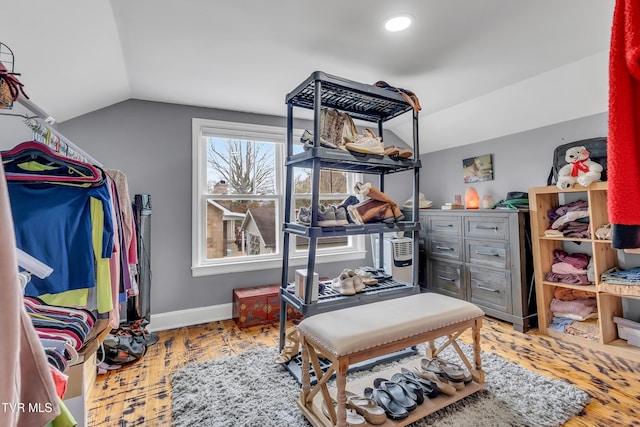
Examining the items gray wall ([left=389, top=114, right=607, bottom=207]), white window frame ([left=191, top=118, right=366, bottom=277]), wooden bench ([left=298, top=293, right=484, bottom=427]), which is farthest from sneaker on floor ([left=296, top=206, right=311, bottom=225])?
gray wall ([left=389, top=114, right=607, bottom=207])

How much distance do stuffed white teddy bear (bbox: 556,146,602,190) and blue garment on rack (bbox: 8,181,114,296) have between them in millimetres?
3275

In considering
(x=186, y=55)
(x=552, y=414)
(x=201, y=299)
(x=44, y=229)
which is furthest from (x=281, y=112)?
(x=552, y=414)

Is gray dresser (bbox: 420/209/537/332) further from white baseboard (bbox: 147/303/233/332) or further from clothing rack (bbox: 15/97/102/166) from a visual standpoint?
clothing rack (bbox: 15/97/102/166)

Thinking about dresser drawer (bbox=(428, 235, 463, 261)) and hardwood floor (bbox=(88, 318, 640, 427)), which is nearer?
hardwood floor (bbox=(88, 318, 640, 427))

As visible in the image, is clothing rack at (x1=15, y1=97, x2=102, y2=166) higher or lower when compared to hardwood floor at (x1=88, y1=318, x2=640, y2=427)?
higher

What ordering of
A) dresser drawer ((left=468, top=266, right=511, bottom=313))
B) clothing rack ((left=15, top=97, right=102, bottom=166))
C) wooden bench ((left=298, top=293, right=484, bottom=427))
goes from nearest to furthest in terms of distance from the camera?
clothing rack ((left=15, top=97, right=102, bottom=166)) → wooden bench ((left=298, top=293, right=484, bottom=427)) → dresser drawer ((left=468, top=266, right=511, bottom=313))

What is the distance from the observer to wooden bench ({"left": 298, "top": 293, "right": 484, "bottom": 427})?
4.40ft

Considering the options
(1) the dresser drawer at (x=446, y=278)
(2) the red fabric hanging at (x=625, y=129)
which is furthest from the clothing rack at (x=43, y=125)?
(1) the dresser drawer at (x=446, y=278)

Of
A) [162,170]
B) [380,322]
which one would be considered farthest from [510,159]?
[162,170]

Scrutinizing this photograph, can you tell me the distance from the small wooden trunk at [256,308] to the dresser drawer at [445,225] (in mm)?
1950

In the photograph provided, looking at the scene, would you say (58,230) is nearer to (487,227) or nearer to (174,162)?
(174,162)

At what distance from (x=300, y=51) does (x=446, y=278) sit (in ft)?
9.28

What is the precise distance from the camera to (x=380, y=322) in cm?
149

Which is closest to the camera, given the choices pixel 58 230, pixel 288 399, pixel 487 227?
pixel 58 230
